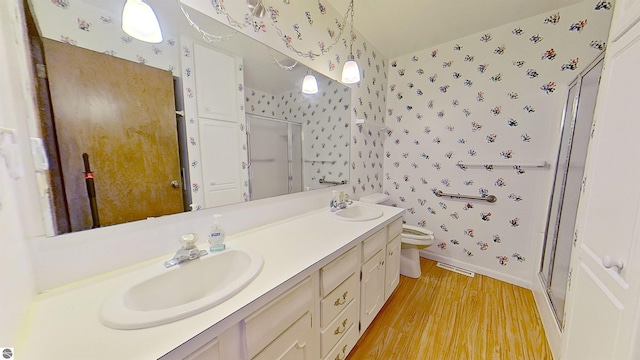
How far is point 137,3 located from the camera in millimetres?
764

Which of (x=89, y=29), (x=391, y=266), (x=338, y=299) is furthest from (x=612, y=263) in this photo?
(x=89, y=29)

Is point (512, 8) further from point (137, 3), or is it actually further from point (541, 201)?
point (137, 3)

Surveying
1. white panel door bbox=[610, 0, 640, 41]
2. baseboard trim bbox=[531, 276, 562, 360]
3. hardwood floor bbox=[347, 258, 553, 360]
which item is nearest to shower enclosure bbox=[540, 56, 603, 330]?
baseboard trim bbox=[531, 276, 562, 360]

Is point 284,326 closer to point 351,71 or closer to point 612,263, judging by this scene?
point 612,263

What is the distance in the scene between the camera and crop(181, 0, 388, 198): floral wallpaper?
114 centimetres

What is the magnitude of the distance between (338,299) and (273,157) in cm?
89

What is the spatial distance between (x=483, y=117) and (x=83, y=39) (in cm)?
263

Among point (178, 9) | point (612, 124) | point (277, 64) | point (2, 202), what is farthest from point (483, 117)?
point (2, 202)

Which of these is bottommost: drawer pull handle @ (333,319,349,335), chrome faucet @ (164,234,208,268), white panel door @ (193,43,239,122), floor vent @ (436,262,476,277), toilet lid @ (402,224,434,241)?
floor vent @ (436,262,476,277)

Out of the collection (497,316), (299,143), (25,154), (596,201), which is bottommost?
(497,316)

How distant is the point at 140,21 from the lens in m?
0.77

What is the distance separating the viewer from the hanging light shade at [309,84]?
149cm

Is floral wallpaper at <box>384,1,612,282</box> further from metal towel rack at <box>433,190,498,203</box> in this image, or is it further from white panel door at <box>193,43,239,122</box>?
white panel door at <box>193,43,239,122</box>

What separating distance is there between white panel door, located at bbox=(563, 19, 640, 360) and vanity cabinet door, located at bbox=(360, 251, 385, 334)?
0.87 metres
